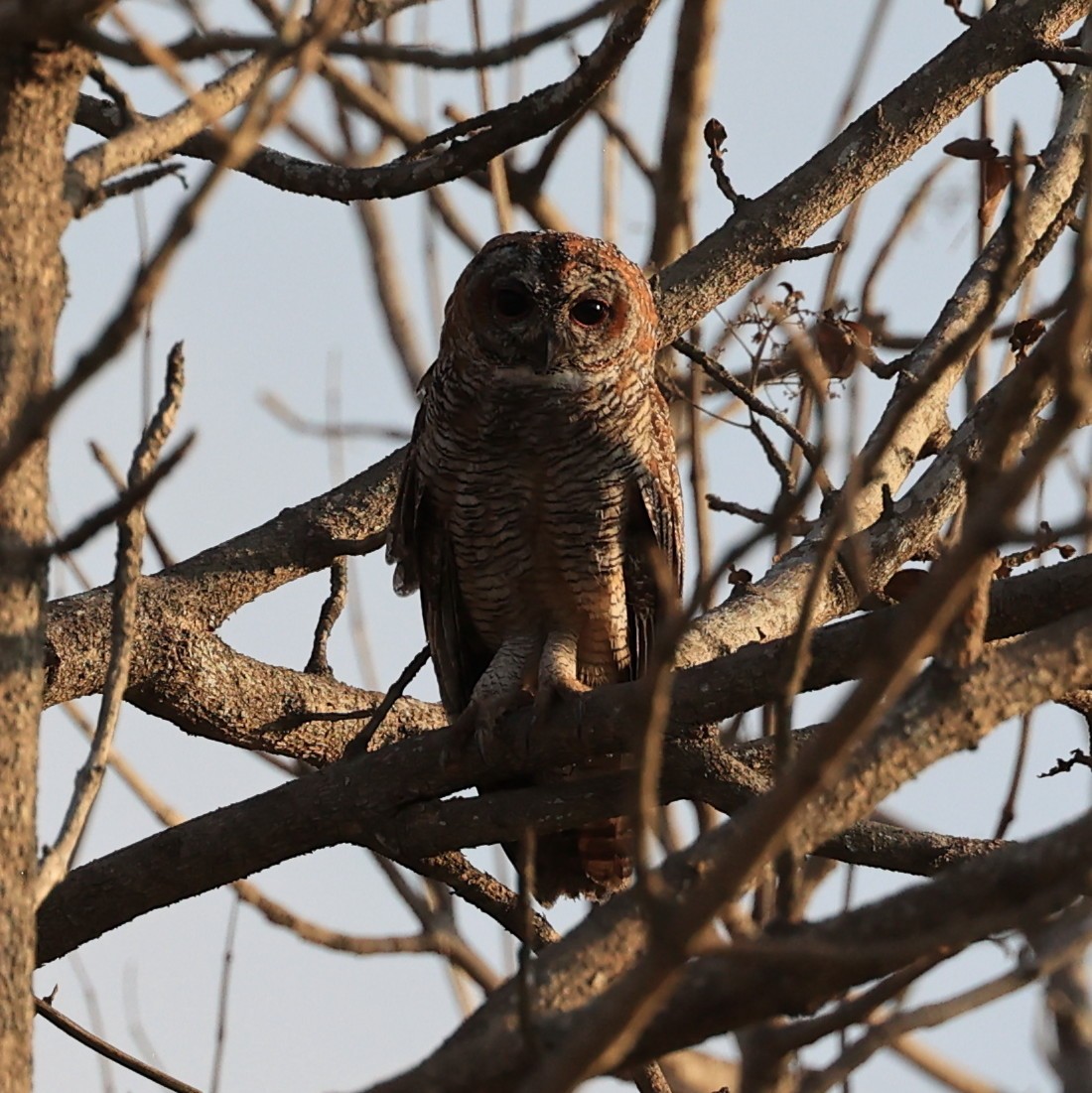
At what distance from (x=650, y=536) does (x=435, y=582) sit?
2.51 feet

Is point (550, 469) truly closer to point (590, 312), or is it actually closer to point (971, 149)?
point (590, 312)

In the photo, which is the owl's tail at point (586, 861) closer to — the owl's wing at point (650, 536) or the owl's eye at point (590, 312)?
the owl's wing at point (650, 536)

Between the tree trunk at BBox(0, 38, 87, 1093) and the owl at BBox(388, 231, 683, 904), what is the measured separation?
287 centimetres

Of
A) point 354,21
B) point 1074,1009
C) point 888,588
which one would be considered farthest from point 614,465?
point 1074,1009

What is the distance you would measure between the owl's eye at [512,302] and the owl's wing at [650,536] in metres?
0.52

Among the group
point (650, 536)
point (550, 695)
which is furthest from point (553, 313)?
point (550, 695)

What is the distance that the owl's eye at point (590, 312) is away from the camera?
5.50m

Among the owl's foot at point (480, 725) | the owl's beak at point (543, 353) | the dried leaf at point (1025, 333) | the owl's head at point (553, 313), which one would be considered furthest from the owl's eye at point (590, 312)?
the dried leaf at point (1025, 333)

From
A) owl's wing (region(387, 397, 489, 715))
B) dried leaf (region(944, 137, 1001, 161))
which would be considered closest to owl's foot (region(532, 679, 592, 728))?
owl's wing (region(387, 397, 489, 715))

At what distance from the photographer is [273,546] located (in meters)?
4.75

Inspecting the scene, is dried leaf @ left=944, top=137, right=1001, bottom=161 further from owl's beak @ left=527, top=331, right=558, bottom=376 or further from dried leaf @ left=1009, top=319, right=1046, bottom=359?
owl's beak @ left=527, top=331, right=558, bottom=376

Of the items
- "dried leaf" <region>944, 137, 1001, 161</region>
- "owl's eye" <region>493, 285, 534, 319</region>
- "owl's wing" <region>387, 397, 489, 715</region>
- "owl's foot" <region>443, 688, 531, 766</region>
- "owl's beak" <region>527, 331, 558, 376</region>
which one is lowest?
"owl's foot" <region>443, 688, 531, 766</region>

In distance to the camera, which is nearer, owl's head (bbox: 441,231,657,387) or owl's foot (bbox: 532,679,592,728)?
owl's foot (bbox: 532,679,592,728)

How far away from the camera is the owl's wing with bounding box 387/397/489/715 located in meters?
5.44
